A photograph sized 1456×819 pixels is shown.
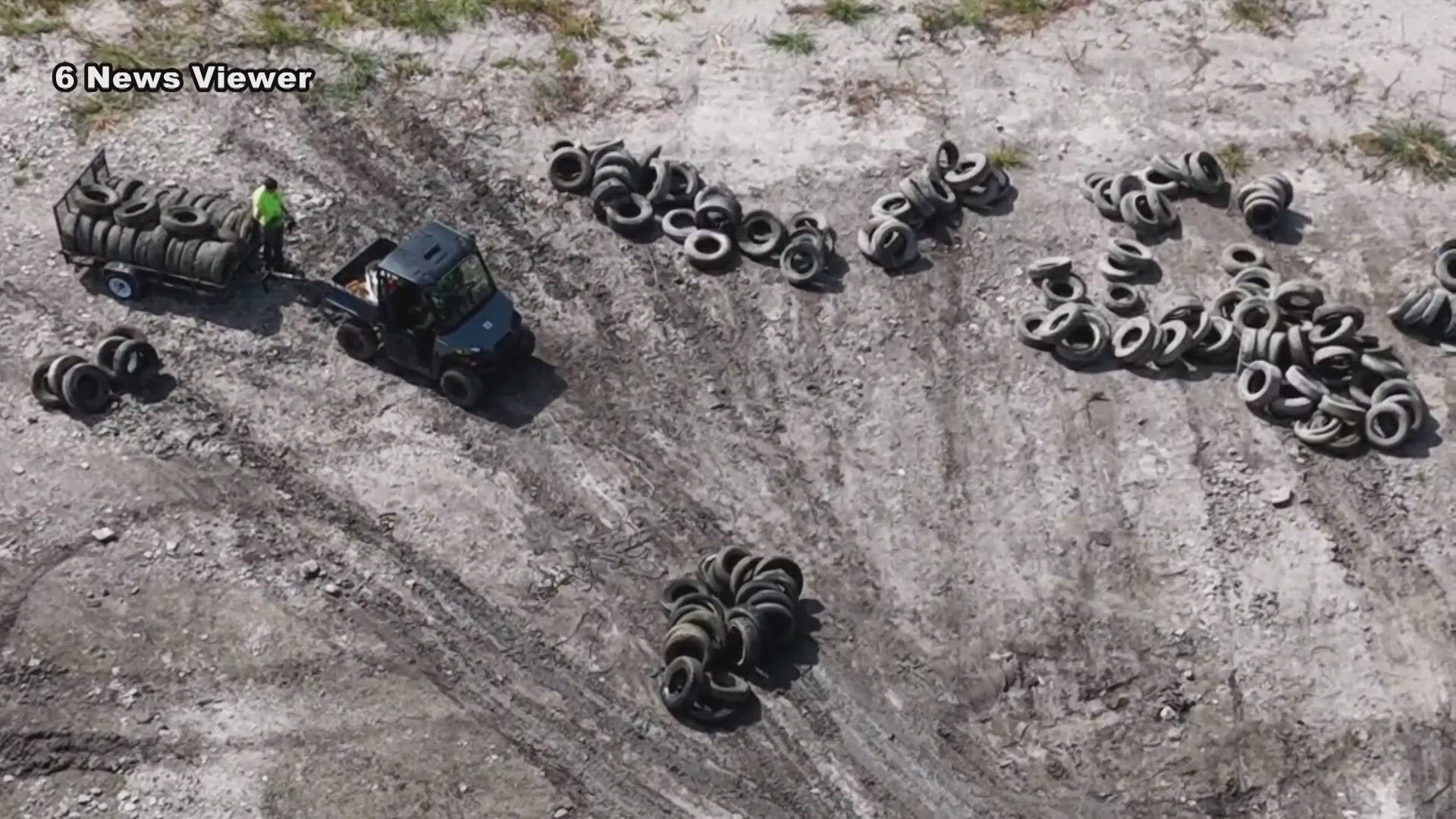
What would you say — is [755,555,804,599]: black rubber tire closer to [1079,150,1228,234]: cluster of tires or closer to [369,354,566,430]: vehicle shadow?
[369,354,566,430]: vehicle shadow

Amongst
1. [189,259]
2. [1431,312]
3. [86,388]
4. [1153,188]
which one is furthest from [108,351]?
[1431,312]

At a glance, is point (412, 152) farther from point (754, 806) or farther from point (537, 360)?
point (754, 806)

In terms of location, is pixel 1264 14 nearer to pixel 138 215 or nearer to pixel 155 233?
pixel 155 233

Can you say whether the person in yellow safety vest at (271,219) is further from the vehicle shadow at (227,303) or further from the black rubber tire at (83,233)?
the black rubber tire at (83,233)

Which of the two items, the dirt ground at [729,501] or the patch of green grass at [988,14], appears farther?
the patch of green grass at [988,14]

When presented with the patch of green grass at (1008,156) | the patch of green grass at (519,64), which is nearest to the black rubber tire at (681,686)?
the patch of green grass at (1008,156)
